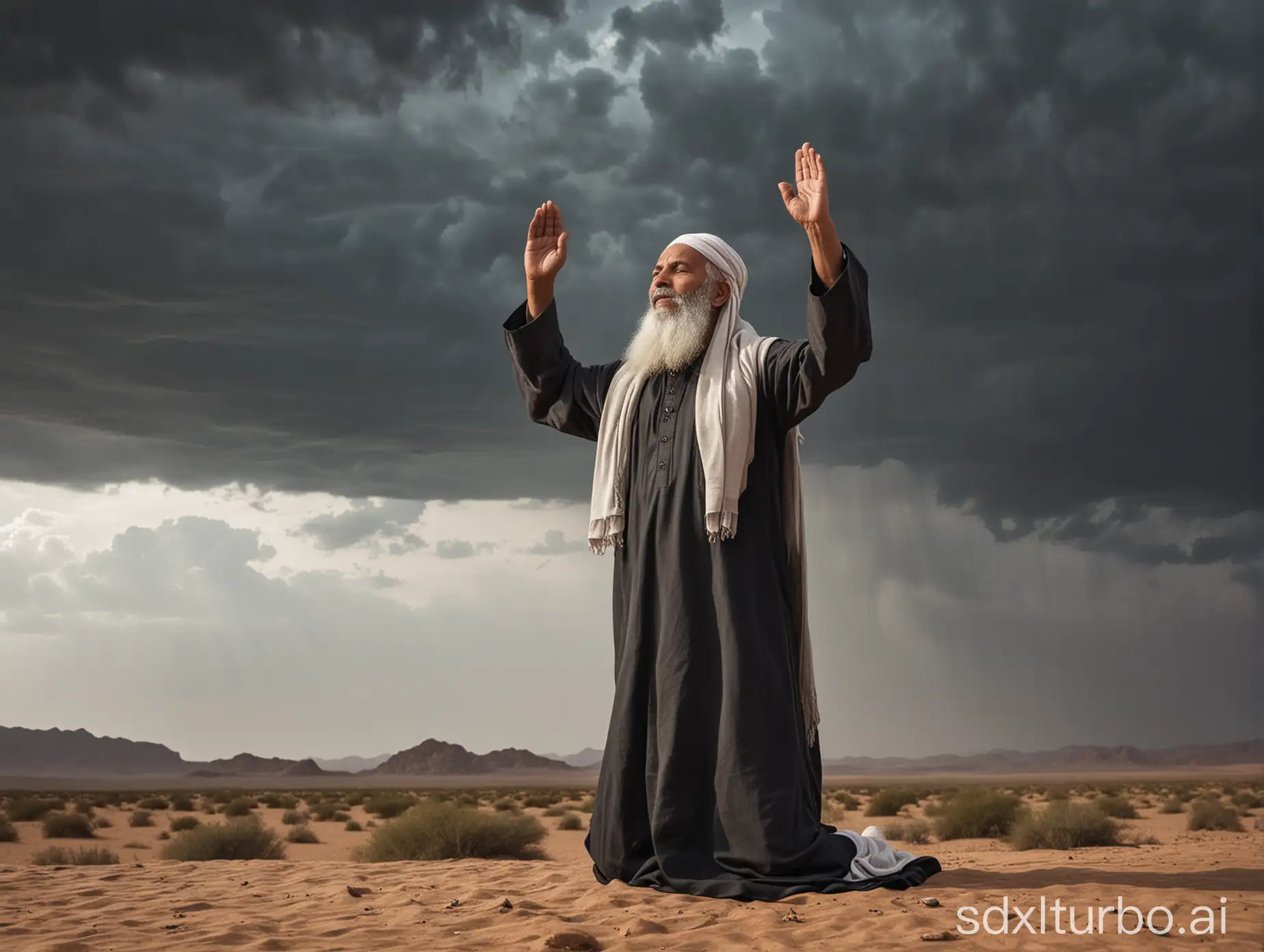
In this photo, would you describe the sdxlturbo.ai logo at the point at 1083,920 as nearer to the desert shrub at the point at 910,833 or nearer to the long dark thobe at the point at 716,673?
the long dark thobe at the point at 716,673

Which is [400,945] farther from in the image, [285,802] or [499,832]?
[285,802]

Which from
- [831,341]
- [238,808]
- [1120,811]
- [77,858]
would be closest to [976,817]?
[1120,811]

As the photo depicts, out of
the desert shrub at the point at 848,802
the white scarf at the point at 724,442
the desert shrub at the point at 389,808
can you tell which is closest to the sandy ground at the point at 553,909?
Result: the white scarf at the point at 724,442

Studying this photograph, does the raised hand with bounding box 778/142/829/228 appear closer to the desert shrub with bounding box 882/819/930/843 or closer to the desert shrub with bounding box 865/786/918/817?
the desert shrub with bounding box 882/819/930/843

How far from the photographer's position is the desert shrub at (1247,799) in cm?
2158

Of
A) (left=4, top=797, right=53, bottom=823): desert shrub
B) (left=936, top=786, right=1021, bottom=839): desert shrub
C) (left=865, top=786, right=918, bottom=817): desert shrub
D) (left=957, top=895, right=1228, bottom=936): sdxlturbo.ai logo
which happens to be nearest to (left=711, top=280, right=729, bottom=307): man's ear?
(left=957, top=895, right=1228, bottom=936): sdxlturbo.ai logo

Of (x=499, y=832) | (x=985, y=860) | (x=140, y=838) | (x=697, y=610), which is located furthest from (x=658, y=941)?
(x=140, y=838)

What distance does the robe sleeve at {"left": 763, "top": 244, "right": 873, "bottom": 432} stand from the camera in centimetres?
471

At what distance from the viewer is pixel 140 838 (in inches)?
789

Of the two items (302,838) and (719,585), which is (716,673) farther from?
(302,838)

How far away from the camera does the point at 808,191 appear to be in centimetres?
480

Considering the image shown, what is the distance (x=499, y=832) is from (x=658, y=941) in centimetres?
782

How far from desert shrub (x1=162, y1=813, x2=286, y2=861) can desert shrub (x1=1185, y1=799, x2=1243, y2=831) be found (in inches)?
505

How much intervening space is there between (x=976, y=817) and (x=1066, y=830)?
11.2 ft
